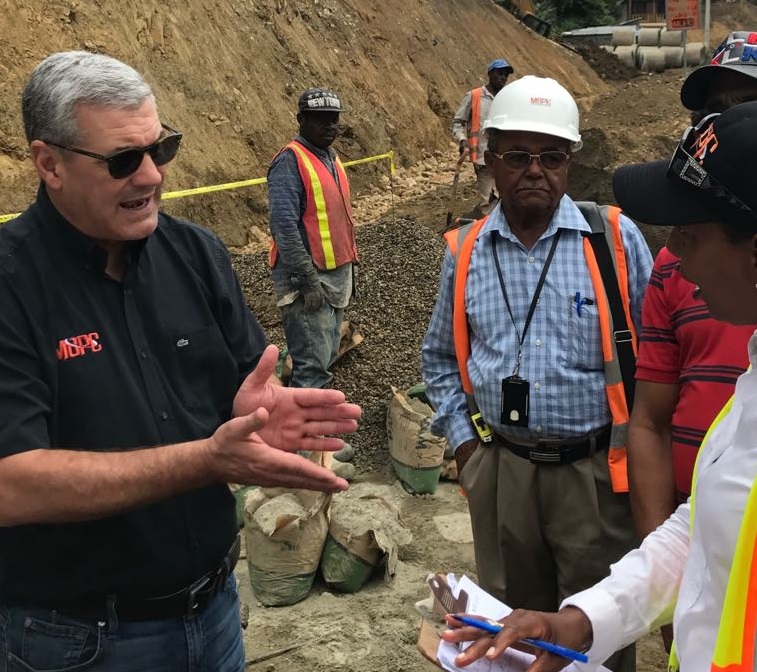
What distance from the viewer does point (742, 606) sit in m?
1.31

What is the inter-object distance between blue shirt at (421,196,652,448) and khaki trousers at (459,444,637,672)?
0.14 metres

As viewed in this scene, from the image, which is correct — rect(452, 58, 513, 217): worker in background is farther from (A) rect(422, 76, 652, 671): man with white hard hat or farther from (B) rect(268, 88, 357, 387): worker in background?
(A) rect(422, 76, 652, 671): man with white hard hat

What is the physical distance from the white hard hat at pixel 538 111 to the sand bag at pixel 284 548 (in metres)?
2.20

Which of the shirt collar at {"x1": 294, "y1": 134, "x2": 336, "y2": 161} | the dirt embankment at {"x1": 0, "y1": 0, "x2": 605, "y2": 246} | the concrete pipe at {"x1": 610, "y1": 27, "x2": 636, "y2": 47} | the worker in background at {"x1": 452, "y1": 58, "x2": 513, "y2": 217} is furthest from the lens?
the concrete pipe at {"x1": 610, "y1": 27, "x2": 636, "y2": 47}

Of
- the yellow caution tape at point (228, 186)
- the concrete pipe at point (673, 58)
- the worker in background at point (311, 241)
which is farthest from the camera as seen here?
the concrete pipe at point (673, 58)

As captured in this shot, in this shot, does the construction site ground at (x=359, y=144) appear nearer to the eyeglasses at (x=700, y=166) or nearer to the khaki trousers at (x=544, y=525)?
the khaki trousers at (x=544, y=525)

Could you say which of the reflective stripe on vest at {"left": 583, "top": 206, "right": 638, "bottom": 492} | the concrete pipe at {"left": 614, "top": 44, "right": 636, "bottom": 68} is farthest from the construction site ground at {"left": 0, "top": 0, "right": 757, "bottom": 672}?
the concrete pipe at {"left": 614, "top": 44, "right": 636, "bottom": 68}

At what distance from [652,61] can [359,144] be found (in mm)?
19728

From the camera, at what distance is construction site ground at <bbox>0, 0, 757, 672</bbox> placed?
4141mm

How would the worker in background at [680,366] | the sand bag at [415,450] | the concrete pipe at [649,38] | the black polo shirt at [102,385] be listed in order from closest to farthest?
the black polo shirt at [102,385] < the worker in background at [680,366] < the sand bag at [415,450] < the concrete pipe at [649,38]

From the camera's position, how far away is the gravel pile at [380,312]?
6340 millimetres

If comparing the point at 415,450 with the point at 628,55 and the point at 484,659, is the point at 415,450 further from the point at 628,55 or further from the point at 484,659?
the point at 628,55

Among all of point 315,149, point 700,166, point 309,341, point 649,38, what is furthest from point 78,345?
point 649,38

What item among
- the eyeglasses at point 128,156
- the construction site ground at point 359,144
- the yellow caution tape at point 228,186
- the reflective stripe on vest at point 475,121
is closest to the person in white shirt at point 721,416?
the eyeglasses at point 128,156
